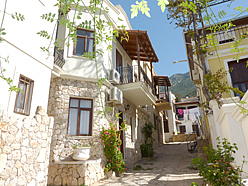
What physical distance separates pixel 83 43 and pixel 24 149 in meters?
5.24

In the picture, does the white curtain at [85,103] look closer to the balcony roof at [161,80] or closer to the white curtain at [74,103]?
the white curtain at [74,103]

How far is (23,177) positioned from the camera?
445cm

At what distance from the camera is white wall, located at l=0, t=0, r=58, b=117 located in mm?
4429

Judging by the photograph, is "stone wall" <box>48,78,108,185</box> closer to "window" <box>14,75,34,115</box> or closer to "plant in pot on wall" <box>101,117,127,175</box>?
"plant in pot on wall" <box>101,117,127,175</box>

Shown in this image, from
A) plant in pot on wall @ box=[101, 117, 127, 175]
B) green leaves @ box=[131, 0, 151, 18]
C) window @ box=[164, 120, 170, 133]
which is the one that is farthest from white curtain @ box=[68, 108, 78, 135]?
window @ box=[164, 120, 170, 133]

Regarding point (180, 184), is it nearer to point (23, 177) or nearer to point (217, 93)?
point (217, 93)

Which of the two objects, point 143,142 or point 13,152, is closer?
point 13,152

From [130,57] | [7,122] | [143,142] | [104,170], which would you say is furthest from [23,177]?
[130,57]

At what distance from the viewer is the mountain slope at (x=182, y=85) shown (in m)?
56.5

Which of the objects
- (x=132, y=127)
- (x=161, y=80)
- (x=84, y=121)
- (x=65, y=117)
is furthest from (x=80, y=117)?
(x=161, y=80)

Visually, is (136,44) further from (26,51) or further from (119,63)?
(26,51)

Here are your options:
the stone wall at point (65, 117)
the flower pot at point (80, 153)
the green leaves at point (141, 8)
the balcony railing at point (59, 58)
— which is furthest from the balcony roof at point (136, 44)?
the green leaves at point (141, 8)

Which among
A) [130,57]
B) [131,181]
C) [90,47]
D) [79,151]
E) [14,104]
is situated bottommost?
[131,181]

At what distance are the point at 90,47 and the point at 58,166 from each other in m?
5.20
